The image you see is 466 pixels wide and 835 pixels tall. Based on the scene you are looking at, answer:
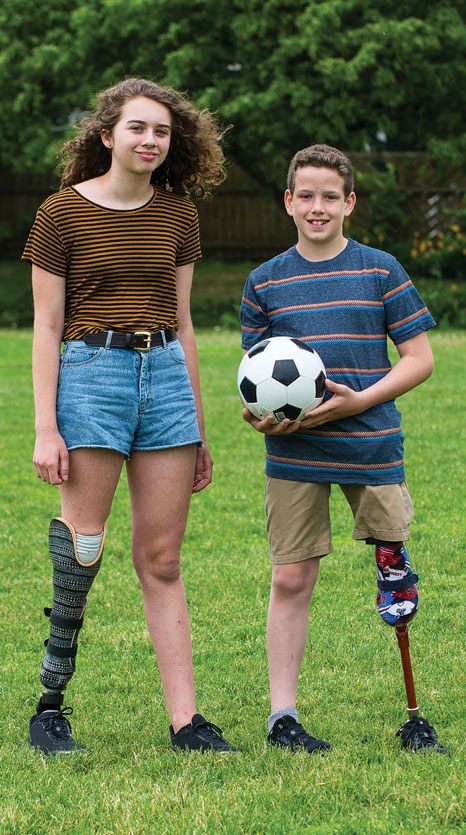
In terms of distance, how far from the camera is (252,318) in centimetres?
324

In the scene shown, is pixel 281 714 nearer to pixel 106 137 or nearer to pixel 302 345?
pixel 302 345

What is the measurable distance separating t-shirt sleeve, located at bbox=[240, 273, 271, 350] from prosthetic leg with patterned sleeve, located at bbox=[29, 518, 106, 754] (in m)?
0.79

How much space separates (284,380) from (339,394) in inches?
6.6

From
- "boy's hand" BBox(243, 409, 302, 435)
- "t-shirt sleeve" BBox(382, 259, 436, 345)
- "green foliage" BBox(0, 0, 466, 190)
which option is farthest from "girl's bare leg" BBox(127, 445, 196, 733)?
"green foliage" BBox(0, 0, 466, 190)

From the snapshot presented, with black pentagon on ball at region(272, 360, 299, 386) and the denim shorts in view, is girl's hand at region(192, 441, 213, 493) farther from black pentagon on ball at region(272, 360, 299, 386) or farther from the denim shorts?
black pentagon on ball at region(272, 360, 299, 386)

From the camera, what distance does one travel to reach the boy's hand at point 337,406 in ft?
9.70

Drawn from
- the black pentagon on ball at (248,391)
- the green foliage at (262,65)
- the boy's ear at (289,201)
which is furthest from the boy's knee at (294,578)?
the green foliage at (262,65)

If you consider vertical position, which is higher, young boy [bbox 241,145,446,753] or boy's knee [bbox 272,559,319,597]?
young boy [bbox 241,145,446,753]

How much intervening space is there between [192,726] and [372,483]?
921 millimetres

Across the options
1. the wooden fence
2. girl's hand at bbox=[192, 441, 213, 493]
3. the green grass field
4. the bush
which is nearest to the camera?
the green grass field

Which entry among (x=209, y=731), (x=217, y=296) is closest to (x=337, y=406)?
(x=209, y=731)

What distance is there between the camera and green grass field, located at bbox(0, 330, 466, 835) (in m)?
2.67

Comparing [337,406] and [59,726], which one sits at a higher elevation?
[337,406]

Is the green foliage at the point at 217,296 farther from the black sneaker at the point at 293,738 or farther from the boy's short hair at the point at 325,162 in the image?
the black sneaker at the point at 293,738
